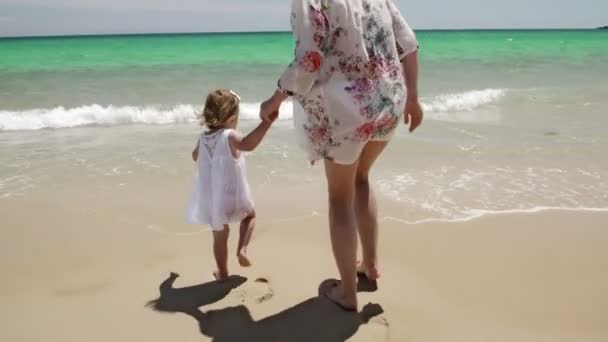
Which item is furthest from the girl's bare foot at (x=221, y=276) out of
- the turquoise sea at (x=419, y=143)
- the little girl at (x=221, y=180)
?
the turquoise sea at (x=419, y=143)

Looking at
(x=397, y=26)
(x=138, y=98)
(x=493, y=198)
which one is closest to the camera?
(x=397, y=26)

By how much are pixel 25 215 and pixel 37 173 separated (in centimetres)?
114

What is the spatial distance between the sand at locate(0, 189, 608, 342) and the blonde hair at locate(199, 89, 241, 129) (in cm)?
85

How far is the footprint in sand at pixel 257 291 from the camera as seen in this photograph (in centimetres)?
257

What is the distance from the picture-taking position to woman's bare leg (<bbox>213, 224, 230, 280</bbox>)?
2693 millimetres

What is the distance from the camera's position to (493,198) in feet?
13.2

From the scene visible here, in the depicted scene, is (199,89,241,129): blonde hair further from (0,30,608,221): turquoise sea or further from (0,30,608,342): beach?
(0,30,608,221): turquoise sea

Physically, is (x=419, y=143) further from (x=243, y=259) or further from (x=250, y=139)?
(x=250, y=139)

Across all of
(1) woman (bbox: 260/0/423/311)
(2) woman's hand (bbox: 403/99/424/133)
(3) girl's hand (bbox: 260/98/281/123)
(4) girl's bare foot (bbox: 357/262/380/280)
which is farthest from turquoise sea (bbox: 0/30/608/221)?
(3) girl's hand (bbox: 260/98/281/123)

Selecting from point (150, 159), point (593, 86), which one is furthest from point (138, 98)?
point (593, 86)

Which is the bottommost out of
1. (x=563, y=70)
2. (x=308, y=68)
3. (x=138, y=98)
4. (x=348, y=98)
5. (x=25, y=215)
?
(x=563, y=70)

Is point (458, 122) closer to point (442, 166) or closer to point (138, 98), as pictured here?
point (442, 166)

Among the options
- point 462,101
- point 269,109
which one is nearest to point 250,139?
point 269,109

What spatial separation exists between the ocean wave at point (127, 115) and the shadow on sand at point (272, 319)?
5451 millimetres
